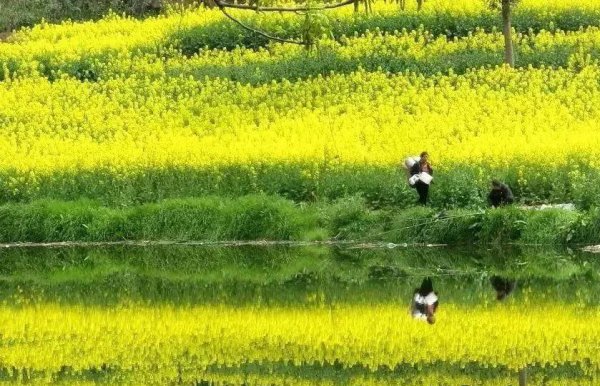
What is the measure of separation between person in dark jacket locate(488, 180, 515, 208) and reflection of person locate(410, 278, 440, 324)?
445 cm

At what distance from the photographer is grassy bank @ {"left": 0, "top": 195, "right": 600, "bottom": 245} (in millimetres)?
21922

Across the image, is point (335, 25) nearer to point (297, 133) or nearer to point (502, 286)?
point (297, 133)

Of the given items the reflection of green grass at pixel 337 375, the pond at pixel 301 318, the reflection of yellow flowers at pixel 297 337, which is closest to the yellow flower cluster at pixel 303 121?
the pond at pixel 301 318

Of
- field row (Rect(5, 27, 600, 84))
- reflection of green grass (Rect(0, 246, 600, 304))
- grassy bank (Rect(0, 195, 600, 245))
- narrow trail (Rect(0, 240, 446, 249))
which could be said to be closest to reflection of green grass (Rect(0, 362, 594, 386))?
reflection of green grass (Rect(0, 246, 600, 304))

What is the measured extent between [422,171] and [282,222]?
7.70 feet

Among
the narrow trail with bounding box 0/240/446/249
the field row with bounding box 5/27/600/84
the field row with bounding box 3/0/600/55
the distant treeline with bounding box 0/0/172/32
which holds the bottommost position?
the narrow trail with bounding box 0/240/446/249

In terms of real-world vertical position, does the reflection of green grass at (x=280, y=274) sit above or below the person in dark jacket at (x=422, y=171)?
below

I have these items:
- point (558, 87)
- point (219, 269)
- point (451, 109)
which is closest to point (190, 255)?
point (219, 269)

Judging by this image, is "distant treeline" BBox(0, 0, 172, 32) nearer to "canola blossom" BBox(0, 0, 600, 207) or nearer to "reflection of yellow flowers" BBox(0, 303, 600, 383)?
"canola blossom" BBox(0, 0, 600, 207)

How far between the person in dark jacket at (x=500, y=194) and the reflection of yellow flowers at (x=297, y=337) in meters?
6.40

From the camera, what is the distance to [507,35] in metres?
31.2

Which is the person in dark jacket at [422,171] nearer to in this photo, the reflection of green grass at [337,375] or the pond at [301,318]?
the pond at [301,318]

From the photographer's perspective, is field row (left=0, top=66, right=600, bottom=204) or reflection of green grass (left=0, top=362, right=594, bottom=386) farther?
field row (left=0, top=66, right=600, bottom=204)

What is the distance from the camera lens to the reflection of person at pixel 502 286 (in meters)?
16.7
